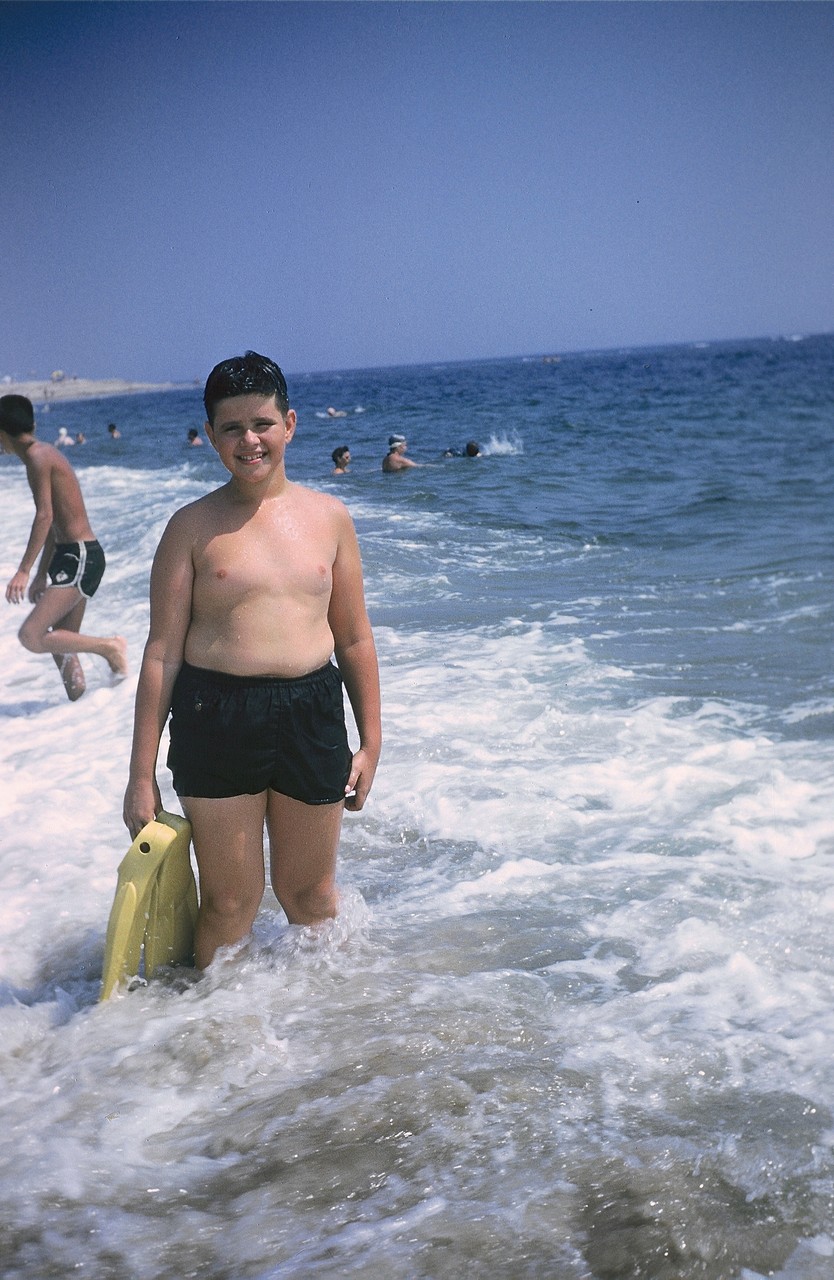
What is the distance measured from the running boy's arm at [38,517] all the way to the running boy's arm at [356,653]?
353 cm

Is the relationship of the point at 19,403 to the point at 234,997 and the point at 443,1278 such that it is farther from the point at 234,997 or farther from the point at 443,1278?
the point at 443,1278

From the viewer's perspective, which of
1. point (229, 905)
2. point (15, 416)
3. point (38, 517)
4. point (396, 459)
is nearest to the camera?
point (229, 905)

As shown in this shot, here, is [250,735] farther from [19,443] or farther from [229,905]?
[19,443]

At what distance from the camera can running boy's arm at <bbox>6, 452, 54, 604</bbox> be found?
20.6ft

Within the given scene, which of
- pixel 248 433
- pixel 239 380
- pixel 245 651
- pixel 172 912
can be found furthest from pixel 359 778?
pixel 239 380

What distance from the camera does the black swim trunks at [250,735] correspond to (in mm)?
2998

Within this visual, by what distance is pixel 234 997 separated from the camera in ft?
10.7

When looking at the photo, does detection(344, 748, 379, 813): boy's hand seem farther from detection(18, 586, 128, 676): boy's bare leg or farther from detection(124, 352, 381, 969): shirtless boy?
detection(18, 586, 128, 676): boy's bare leg

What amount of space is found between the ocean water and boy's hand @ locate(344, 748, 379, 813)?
1.64 feet

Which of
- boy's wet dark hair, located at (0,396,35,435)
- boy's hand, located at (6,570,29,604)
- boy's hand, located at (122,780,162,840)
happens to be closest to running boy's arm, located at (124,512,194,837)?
boy's hand, located at (122,780,162,840)

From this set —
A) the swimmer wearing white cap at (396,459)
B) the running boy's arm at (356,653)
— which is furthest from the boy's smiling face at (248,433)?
the swimmer wearing white cap at (396,459)

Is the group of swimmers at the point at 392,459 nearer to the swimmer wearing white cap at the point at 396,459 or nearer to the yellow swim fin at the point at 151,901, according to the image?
the swimmer wearing white cap at the point at 396,459

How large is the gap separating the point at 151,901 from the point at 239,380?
1436mm

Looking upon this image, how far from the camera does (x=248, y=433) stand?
2.98 meters
